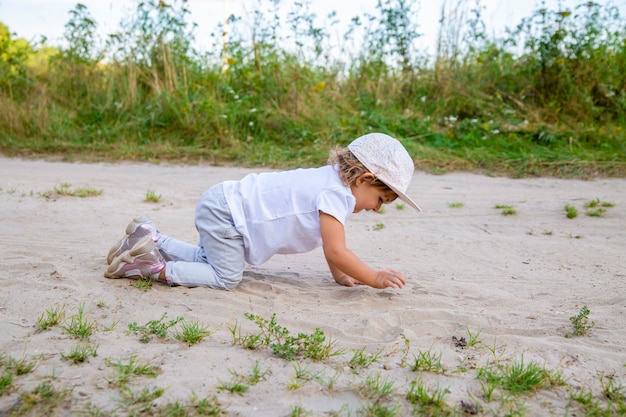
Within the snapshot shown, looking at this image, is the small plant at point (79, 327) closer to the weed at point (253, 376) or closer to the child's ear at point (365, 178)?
the weed at point (253, 376)

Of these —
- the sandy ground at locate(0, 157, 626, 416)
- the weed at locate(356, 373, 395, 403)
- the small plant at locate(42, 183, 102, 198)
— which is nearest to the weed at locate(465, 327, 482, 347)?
the sandy ground at locate(0, 157, 626, 416)

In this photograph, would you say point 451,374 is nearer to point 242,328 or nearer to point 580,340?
point 580,340

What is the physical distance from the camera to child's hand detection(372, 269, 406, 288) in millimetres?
3133

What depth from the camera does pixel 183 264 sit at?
11.3 feet

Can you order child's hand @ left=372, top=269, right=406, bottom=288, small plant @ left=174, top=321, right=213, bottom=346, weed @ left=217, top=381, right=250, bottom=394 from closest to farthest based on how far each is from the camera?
weed @ left=217, top=381, right=250, bottom=394 → small plant @ left=174, top=321, right=213, bottom=346 → child's hand @ left=372, top=269, right=406, bottom=288

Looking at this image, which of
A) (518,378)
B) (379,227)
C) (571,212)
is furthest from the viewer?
(571,212)

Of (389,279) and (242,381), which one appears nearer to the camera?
(242,381)

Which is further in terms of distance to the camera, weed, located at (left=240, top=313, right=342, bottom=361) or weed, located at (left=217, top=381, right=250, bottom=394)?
weed, located at (left=240, top=313, right=342, bottom=361)

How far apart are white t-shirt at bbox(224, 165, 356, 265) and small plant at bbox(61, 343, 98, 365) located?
1.05 m

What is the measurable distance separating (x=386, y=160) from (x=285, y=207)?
0.55 metres

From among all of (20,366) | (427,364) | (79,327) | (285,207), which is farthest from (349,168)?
(20,366)

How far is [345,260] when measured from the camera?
3.14 m

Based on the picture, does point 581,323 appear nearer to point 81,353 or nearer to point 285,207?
point 285,207

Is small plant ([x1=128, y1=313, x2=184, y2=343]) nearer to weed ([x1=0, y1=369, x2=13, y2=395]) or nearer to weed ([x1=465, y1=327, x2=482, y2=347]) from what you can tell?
weed ([x1=0, y1=369, x2=13, y2=395])
